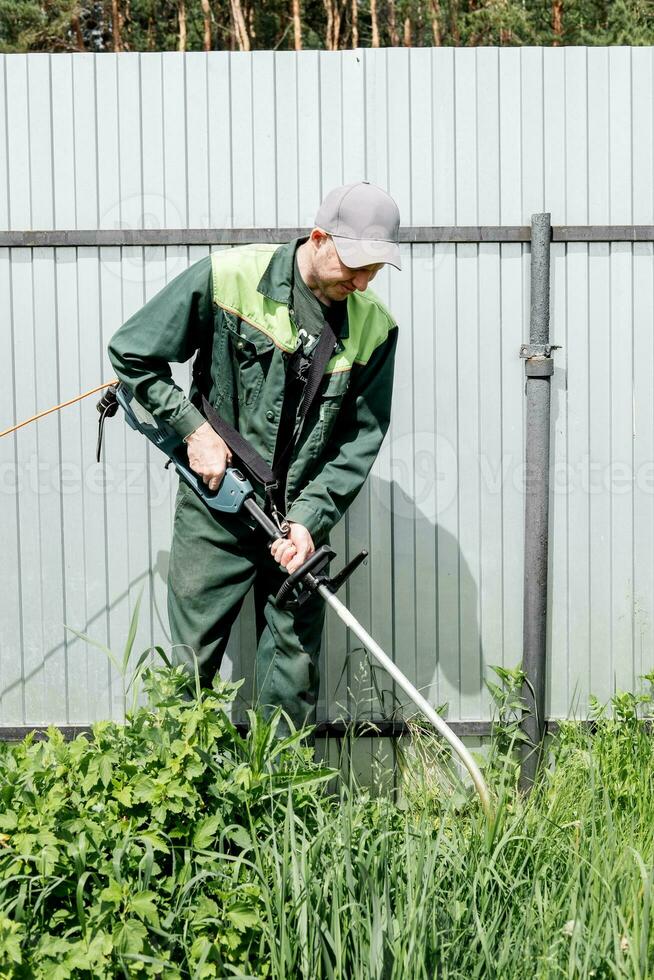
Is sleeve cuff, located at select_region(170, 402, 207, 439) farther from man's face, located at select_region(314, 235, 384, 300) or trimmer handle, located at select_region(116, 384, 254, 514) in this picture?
man's face, located at select_region(314, 235, 384, 300)

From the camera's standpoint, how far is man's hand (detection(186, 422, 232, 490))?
2.54 m

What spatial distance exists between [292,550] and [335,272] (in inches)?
29.2

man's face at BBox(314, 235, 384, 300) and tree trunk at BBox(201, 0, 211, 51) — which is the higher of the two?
tree trunk at BBox(201, 0, 211, 51)

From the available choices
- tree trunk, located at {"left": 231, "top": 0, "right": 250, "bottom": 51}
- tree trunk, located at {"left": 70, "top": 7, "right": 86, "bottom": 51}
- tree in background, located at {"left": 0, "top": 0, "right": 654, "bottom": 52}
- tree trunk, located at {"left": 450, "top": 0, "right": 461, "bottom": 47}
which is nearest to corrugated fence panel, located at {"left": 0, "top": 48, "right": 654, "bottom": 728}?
tree in background, located at {"left": 0, "top": 0, "right": 654, "bottom": 52}

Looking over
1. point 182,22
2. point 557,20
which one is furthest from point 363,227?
point 182,22

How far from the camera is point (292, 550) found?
2.48 meters

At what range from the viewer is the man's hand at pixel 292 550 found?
8.11 ft

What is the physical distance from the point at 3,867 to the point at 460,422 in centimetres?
195

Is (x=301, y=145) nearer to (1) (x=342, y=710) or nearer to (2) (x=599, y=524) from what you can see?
(2) (x=599, y=524)

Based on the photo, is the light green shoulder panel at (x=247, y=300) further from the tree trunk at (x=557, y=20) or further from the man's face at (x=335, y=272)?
the tree trunk at (x=557, y=20)

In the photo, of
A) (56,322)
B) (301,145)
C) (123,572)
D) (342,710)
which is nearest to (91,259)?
(56,322)

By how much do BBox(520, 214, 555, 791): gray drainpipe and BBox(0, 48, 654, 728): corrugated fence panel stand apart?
0.08 m

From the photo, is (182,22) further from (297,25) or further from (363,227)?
(363,227)

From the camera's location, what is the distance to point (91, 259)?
10.2ft
